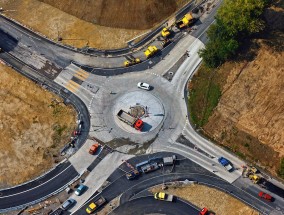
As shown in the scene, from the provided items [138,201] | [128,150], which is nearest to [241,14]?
[128,150]

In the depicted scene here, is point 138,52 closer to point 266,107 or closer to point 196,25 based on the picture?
point 196,25

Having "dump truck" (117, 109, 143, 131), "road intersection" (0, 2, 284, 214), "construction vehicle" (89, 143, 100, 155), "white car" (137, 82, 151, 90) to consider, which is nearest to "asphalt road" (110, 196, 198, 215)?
"road intersection" (0, 2, 284, 214)

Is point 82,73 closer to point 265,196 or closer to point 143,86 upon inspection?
point 143,86

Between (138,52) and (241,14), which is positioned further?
(138,52)

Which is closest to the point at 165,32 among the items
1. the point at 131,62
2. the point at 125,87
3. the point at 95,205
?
the point at 131,62

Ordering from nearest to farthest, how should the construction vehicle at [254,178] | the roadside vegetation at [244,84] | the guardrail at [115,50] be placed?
the construction vehicle at [254,178] < the roadside vegetation at [244,84] < the guardrail at [115,50]

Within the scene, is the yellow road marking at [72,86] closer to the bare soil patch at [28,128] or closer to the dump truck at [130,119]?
the bare soil patch at [28,128]

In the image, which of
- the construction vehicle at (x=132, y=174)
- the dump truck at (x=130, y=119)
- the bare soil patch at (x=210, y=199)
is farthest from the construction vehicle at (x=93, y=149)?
the bare soil patch at (x=210, y=199)
